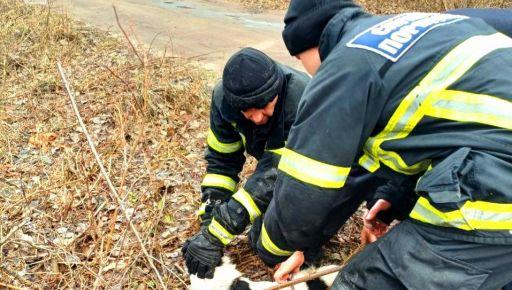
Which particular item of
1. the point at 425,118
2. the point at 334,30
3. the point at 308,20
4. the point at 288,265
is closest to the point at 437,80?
the point at 425,118

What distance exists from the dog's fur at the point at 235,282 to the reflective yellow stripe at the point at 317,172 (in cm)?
96

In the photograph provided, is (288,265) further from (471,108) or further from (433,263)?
(471,108)

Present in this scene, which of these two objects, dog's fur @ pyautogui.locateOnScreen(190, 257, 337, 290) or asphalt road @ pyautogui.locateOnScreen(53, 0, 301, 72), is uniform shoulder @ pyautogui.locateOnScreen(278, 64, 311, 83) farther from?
asphalt road @ pyautogui.locateOnScreen(53, 0, 301, 72)

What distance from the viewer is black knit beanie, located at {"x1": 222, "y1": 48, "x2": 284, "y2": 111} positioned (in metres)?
2.39

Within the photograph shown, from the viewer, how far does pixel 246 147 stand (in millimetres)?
2932

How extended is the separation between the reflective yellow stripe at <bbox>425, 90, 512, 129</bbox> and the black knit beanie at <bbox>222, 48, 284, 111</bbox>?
1042 millimetres

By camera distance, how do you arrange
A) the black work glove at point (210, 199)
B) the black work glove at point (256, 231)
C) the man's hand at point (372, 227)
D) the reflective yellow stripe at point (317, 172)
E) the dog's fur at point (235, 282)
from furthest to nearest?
the black work glove at point (210, 199) → the black work glove at point (256, 231) → the man's hand at point (372, 227) → the dog's fur at point (235, 282) → the reflective yellow stripe at point (317, 172)

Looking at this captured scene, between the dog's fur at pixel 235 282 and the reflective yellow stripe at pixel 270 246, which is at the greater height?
the reflective yellow stripe at pixel 270 246

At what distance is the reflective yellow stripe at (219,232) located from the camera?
104 inches

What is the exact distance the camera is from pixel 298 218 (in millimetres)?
1798

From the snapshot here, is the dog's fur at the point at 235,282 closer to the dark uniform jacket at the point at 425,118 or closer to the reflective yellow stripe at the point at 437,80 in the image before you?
the dark uniform jacket at the point at 425,118

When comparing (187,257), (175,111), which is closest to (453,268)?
(187,257)

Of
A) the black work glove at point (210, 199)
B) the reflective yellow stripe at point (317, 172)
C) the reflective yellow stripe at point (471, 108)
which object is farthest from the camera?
the black work glove at point (210, 199)

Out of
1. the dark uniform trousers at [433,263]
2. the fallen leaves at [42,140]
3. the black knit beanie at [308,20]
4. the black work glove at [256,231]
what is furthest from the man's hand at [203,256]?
the fallen leaves at [42,140]
